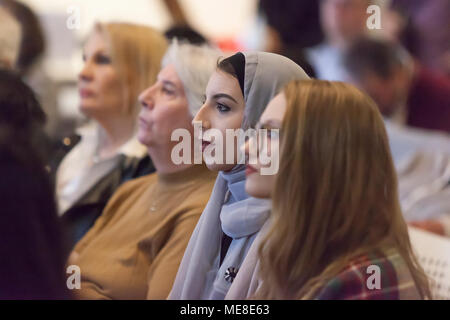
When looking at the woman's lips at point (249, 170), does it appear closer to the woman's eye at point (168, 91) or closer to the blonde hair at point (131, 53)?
the woman's eye at point (168, 91)

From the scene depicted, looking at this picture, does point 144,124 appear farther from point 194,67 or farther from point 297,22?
point 297,22

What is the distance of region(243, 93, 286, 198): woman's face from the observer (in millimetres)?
1194

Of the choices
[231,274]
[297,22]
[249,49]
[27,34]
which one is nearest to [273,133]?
[231,274]

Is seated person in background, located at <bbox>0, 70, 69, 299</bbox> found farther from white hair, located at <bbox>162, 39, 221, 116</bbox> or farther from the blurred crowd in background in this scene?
white hair, located at <bbox>162, 39, 221, 116</bbox>

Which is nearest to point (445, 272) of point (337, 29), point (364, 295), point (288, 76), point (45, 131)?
point (364, 295)

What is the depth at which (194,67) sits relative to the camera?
154 centimetres

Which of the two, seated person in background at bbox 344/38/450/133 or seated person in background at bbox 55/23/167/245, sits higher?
seated person in background at bbox 55/23/167/245

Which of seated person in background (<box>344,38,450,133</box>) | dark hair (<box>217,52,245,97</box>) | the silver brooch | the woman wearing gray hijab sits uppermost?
dark hair (<box>217,52,245,97</box>)

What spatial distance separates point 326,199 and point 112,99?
0.91 metres

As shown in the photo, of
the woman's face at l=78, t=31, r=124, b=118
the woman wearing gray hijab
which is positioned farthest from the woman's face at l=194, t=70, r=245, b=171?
the woman's face at l=78, t=31, r=124, b=118

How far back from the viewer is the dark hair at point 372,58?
10.9 feet

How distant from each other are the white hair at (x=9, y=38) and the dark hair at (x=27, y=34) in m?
0.03

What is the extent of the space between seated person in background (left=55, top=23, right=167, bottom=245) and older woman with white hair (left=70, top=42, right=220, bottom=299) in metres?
0.18

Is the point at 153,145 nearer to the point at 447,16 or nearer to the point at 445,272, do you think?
the point at 445,272
